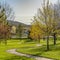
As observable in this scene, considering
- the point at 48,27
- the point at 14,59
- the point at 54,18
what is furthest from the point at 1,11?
the point at 54,18

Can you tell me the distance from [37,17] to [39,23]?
960 mm

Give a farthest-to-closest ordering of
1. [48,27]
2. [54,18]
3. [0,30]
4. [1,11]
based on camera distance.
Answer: [0,30]
[54,18]
[48,27]
[1,11]

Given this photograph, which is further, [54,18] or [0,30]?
[0,30]

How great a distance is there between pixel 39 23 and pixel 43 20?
0.80 meters

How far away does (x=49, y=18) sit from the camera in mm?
34844

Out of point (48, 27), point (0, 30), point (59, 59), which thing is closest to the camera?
point (59, 59)

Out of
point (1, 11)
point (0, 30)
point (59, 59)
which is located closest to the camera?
point (59, 59)

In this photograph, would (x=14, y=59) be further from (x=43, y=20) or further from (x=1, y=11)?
(x=43, y=20)

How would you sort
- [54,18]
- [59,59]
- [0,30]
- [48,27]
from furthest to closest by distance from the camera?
1. [0,30]
2. [54,18]
3. [48,27]
4. [59,59]

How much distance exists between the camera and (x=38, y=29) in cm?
3450

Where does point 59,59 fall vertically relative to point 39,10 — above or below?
below

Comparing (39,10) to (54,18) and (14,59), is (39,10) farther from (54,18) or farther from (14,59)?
(14,59)

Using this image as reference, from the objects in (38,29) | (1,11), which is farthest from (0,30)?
(1,11)

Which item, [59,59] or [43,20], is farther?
[43,20]
